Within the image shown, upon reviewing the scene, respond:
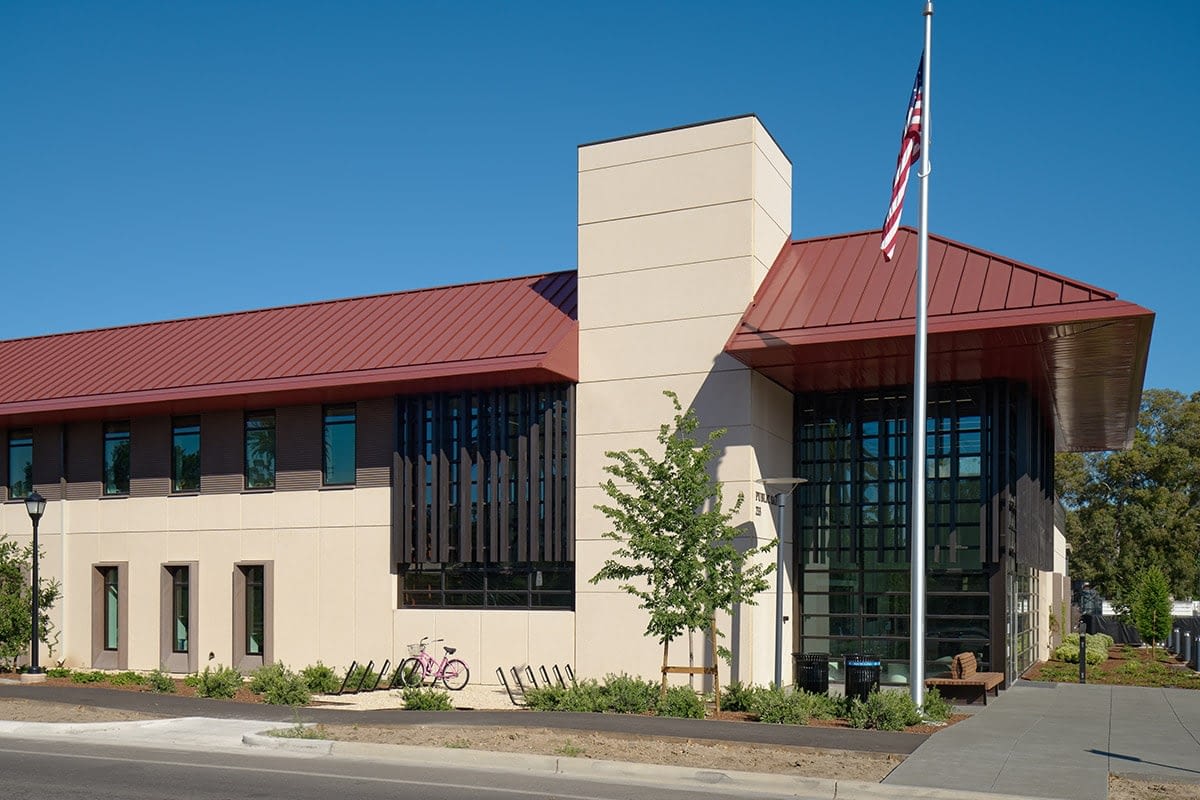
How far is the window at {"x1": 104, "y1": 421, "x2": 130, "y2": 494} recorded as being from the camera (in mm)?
30719

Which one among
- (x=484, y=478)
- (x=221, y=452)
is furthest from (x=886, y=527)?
(x=221, y=452)

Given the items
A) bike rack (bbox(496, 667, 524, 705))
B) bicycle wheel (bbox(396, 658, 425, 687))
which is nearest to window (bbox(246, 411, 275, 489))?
bicycle wheel (bbox(396, 658, 425, 687))

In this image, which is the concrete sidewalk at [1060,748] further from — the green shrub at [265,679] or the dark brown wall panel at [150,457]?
the dark brown wall panel at [150,457]

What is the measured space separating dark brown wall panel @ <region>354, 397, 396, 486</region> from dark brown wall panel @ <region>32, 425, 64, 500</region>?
8.77 m

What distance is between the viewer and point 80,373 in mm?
31266

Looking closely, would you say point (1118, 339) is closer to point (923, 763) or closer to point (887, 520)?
point (887, 520)

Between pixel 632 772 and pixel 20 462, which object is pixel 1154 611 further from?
pixel 20 462

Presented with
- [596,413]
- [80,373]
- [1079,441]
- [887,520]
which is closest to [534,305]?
[596,413]

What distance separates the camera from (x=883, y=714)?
1762cm

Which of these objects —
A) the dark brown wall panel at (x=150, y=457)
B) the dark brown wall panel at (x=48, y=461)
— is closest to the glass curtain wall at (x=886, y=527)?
the dark brown wall panel at (x=150, y=457)

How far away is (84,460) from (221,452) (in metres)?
4.26

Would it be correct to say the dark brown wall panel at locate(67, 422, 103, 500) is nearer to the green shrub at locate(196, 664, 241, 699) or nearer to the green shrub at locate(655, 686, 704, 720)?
the green shrub at locate(196, 664, 241, 699)

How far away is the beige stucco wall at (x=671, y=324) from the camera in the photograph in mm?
23812

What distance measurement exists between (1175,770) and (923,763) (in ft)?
9.63
